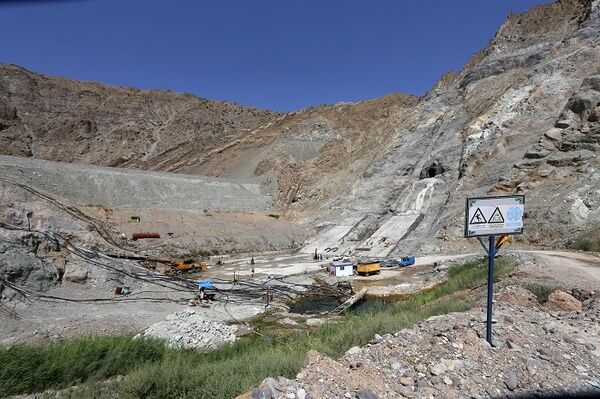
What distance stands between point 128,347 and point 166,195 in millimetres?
33758

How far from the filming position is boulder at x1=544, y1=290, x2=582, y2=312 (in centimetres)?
719

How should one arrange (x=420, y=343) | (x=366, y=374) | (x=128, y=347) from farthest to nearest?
(x=128, y=347)
(x=420, y=343)
(x=366, y=374)

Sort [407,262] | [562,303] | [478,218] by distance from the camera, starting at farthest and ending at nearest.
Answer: [407,262] → [562,303] → [478,218]

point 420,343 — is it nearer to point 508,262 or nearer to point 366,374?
point 366,374

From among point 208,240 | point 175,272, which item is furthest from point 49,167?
point 175,272

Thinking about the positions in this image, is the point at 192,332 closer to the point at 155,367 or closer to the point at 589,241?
the point at 155,367

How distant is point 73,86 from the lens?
243 feet

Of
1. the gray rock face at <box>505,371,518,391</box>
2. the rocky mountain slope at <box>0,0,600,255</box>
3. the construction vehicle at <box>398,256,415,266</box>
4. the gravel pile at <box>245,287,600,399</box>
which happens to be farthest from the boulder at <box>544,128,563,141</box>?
the gray rock face at <box>505,371,518,391</box>

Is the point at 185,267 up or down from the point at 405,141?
down

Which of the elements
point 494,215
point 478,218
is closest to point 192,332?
point 478,218

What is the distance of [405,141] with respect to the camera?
132ft

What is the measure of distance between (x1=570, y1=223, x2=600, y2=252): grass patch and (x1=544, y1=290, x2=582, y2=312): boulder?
9512mm

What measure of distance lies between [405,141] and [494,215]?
36.1m

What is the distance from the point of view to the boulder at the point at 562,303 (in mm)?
7191
